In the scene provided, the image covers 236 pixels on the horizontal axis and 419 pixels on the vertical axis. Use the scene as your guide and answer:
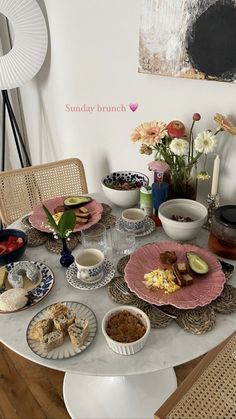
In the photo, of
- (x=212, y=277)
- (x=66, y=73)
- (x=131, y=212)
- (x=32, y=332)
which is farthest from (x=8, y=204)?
(x=212, y=277)

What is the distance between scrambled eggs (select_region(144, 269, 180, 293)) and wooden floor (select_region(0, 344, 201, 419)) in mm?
598

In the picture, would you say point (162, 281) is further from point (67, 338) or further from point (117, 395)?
point (117, 395)

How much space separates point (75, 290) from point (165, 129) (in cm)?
61

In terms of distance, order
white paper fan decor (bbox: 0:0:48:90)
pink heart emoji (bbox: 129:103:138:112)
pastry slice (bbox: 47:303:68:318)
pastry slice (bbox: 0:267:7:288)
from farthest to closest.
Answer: white paper fan decor (bbox: 0:0:48:90)
pink heart emoji (bbox: 129:103:138:112)
pastry slice (bbox: 0:267:7:288)
pastry slice (bbox: 47:303:68:318)

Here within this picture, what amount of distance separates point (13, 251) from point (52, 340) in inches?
13.0

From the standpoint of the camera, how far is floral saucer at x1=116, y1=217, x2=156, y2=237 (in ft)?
3.70

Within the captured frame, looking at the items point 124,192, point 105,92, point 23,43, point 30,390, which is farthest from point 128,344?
point 23,43

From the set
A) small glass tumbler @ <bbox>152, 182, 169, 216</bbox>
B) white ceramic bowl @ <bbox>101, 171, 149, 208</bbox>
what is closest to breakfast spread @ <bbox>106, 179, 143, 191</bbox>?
white ceramic bowl @ <bbox>101, 171, 149, 208</bbox>

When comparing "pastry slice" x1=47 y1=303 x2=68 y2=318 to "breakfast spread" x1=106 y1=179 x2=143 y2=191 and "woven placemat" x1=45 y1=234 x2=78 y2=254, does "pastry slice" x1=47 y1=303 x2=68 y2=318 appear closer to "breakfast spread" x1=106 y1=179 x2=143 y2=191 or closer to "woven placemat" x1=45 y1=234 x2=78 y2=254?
"woven placemat" x1=45 y1=234 x2=78 y2=254

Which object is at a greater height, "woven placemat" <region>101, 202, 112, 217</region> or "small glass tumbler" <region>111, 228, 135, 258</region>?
"woven placemat" <region>101, 202, 112, 217</region>

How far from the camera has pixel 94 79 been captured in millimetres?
1550

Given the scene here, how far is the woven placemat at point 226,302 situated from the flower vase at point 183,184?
1.37 feet

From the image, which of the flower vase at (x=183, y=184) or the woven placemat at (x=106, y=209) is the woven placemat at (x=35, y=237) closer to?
the woven placemat at (x=106, y=209)

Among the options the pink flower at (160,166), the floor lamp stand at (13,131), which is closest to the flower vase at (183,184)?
the pink flower at (160,166)
